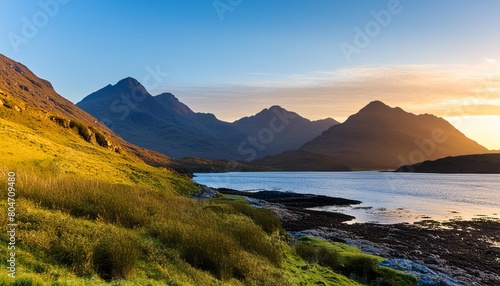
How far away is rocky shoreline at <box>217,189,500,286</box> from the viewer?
2808 cm

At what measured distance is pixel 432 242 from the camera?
40.2 m

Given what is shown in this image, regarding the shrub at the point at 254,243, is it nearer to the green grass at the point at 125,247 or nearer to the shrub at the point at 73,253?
the green grass at the point at 125,247

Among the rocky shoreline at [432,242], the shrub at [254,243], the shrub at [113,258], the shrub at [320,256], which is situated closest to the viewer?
the shrub at [113,258]

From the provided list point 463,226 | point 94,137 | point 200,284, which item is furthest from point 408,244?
point 94,137

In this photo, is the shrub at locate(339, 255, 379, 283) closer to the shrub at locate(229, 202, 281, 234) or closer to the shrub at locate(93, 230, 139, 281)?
the shrub at locate(229, 202, 281, 234)

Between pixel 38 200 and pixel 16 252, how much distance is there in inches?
180

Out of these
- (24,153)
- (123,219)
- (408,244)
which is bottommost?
(408,244)

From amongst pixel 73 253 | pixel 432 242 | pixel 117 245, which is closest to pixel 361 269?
pixel 117 245

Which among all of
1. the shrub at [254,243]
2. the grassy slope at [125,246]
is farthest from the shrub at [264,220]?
the shrub at [254,243]

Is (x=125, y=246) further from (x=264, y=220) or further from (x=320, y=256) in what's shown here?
(x=264, y=220)

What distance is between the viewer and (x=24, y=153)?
119ft

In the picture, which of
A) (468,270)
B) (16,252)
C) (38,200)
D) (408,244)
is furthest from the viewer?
(408,244)

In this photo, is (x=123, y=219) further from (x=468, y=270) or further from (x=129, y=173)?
(x=129, y=173)

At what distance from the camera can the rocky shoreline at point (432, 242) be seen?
28078 mm
